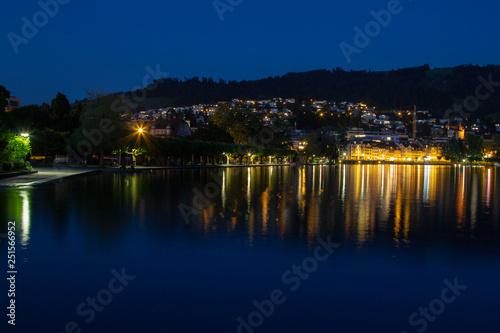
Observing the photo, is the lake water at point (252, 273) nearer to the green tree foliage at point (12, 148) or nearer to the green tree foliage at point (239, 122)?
the green tree foliage at point (12, 148)

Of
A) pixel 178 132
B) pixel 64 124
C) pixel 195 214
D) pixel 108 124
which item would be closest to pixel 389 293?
pixel 195 214

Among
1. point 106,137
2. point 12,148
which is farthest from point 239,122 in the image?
point 12,148

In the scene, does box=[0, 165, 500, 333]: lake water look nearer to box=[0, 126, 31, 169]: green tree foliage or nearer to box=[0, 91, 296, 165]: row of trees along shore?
box=[0, 126, 31, 169]: green tree foliage

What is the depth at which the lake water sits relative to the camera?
5.72 meters

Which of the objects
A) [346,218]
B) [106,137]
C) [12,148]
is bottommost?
[346,218]

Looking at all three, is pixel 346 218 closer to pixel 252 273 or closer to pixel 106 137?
pixel 252 273

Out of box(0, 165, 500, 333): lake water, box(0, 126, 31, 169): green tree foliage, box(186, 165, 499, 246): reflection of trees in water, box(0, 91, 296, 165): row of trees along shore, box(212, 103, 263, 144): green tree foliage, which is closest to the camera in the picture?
box(0, 165, 500, 333): lake water

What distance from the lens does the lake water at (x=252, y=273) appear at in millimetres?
5723

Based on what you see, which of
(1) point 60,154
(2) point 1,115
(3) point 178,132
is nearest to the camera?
(2) point 1,115

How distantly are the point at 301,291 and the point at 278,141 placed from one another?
4087 inches

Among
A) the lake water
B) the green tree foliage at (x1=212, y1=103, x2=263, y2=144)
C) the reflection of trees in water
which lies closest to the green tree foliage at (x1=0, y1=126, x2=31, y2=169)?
the reflection of trees in water

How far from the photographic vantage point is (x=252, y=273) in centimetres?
762

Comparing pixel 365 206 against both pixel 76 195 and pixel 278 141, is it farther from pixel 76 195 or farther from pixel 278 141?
pixel 278 141

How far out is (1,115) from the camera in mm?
43312
